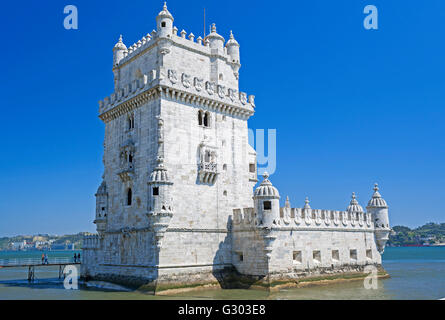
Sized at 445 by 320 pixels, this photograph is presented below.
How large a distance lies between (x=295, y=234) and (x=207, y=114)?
37.5 ft

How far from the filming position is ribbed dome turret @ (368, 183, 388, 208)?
3966 cm

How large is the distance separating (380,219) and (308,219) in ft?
34.5

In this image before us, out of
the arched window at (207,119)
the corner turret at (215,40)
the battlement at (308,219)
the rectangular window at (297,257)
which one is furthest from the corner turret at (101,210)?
the rectangular window at (297,257)

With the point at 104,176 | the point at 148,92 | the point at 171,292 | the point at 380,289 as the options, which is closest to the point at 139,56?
the point at 148,92

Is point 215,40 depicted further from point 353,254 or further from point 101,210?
point 353,254

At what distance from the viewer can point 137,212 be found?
30422 mm

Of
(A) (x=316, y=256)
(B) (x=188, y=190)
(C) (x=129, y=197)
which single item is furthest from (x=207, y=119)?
(A) (x=316, y=256)

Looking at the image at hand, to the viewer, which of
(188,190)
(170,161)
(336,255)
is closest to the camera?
(170,161)

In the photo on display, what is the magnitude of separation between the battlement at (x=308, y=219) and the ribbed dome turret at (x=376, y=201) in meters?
1.45

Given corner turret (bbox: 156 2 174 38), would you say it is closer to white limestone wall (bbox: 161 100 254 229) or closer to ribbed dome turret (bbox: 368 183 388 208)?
white limestone wall (bbox: 161 100 254 229)

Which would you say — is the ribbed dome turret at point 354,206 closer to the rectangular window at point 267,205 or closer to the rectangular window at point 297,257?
the rectangular window at point 297,257

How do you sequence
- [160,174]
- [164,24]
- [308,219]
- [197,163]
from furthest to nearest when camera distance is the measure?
[308,219]
[164,24]
[197,163]
[160,174]

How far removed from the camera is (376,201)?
40.0 meters

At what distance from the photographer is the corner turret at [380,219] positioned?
129 feet
